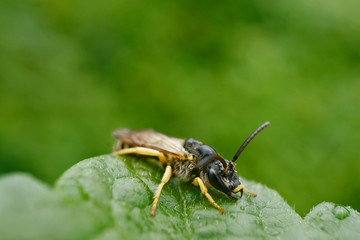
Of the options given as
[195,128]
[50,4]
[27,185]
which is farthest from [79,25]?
[27,185]

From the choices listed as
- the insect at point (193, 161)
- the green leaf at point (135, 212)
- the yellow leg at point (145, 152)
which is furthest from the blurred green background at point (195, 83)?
the green leaf at point (135, 212)

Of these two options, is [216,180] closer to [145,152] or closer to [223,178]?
[223,178]

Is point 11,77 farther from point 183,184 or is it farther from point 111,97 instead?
point 183,184

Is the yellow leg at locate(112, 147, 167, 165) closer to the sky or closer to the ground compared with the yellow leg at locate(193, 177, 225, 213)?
closer to the sky

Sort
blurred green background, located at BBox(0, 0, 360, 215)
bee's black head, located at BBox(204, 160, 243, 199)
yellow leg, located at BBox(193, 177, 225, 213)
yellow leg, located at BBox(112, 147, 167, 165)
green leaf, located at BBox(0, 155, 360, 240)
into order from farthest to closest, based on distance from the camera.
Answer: blurred green background, located at BBox(0, 0, 360, 215)
yellow leg, located at BBox(112, 147, 167, 165)
bee's black head, located at BBox(204, 160, 243, 199)
yellow leg, located at BBox(193, 177, 225, 213)
green leaf, located at BBox(0, 155, 360, 240)

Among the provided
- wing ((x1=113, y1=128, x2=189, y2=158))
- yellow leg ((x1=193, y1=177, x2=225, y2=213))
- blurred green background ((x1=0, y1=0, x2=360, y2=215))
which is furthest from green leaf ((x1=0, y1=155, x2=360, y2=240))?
blurred green background ((x1=0, y1=0, x2=360, y2=215))

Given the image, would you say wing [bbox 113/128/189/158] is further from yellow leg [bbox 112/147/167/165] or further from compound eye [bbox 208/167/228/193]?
compound eye [bbox 208/167/228/193]

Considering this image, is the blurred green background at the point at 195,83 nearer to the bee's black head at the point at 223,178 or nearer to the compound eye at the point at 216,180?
the bee's black head at the point at 223,178
